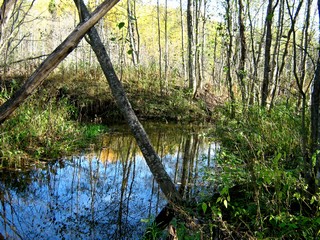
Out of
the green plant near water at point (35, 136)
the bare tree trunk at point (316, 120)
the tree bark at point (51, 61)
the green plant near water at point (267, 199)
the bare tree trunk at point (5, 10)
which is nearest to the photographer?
the green plant near water at point (267, 199)

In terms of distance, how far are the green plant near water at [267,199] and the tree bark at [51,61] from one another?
1.63 m

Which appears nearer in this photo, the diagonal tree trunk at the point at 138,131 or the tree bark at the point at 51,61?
the tree bark at the point at 51,61

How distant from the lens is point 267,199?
9.24 ft

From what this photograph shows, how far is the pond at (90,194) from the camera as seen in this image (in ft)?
11.9

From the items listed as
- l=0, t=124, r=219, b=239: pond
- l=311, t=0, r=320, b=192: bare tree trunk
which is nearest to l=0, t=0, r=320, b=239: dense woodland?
l=311, t=0, r=320, b=192: bare tree trunk

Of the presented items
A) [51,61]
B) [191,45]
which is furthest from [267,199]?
[191,45]

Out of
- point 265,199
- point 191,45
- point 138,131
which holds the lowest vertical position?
point 265,199

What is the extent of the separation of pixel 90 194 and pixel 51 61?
100 inches

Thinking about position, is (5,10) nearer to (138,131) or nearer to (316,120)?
(138,131)

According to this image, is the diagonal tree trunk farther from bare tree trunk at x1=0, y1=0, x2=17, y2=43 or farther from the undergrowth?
bare tree trunk at x1=0, y1=0, x2=17, y2=43

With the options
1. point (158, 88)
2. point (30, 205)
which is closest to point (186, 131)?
point (158, 88)

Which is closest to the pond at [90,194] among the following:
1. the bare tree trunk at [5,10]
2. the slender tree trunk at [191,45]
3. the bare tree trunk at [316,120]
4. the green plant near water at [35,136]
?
the green plant near water at [35,136]

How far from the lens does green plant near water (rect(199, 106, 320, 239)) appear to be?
2.56 m

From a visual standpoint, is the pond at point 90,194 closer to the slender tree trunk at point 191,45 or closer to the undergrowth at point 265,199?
the undergrowth at point 265,199
